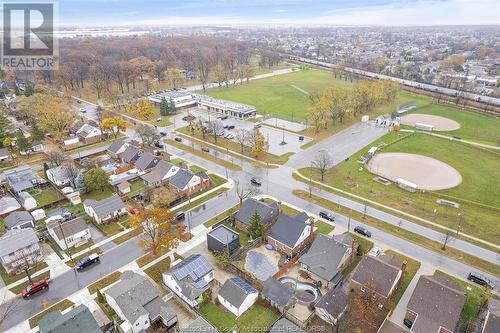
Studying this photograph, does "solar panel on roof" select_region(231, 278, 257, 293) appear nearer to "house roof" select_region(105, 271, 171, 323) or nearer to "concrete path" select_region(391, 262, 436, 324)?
"house roof" select_region(105, 271, 171, 323)

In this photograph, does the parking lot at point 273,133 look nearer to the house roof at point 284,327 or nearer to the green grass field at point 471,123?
the green grass field at point 471,123

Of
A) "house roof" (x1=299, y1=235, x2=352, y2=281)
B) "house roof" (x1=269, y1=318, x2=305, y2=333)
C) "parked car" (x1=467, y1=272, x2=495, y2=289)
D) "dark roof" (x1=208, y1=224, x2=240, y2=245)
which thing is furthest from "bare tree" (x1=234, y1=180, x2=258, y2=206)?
"parked car" (x1=467, y1=272, x2=495, y2=289)

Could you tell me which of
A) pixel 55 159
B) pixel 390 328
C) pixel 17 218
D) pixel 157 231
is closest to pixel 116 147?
pixel 55 159

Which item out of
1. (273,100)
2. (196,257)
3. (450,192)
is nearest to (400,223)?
(450,192)

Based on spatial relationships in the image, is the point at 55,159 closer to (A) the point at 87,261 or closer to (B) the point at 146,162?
(B) the point at 146,162

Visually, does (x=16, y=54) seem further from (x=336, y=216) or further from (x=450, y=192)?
(x=450, y=192)

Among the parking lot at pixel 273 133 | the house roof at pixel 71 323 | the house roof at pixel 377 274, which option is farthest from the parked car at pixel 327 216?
the house roof at pixel 71 323
